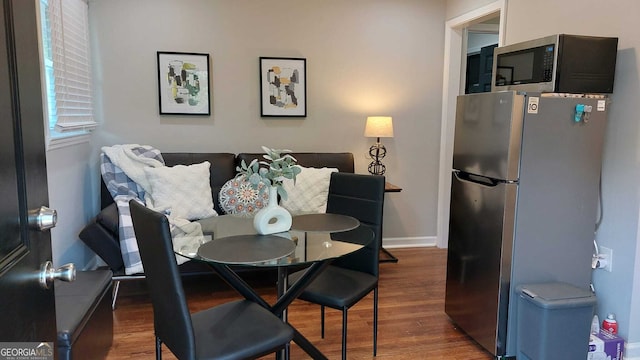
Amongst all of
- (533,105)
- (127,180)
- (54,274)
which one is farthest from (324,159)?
(54,274)

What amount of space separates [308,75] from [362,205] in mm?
2008

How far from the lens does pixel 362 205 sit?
101 inches

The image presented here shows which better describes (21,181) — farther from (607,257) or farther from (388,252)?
(388,252)

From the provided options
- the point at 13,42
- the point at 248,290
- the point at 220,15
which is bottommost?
the point at 248,290

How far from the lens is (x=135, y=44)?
3.83 m

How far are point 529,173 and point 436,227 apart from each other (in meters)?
2.41

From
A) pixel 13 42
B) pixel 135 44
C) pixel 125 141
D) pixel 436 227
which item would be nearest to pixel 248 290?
pixel 13 42

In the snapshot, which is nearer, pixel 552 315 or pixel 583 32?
pixel 552 315

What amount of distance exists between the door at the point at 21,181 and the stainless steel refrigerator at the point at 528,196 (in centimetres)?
205

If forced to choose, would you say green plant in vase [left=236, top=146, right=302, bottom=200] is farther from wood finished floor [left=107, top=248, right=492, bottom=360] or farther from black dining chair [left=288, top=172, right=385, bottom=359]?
wood finished floor [left=107, top=248, right=492, bottom=360]

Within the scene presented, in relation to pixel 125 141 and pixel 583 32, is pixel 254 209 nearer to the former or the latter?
pixel 125 141

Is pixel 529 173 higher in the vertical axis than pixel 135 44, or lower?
lower

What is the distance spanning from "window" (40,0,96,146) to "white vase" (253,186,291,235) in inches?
63.0

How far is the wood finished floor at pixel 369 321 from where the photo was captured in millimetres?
2555
